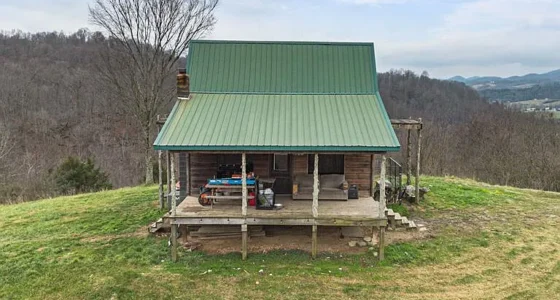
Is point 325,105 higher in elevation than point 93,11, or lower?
lower

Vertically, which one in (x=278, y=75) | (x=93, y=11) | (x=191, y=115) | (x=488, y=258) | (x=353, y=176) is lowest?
(x=488, y=258)

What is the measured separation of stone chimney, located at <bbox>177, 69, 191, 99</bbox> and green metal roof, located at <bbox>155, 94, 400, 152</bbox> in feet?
0.81

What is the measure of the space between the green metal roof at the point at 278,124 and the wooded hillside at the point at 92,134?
1571 centimetres

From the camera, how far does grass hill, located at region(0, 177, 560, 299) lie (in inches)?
384

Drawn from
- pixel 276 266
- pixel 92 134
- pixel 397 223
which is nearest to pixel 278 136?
pixel 276 266

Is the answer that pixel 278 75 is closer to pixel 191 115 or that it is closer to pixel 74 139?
pixel 191 115

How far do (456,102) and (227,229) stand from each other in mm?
73432

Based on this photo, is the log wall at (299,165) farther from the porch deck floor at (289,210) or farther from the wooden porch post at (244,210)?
the wooden porch post at (244,210)

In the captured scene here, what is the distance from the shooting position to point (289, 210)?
12.1 m

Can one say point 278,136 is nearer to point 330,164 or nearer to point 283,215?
point 283,215

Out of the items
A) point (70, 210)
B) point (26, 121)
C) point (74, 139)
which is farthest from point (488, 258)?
point (26, 121)

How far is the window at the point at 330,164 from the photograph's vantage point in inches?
552

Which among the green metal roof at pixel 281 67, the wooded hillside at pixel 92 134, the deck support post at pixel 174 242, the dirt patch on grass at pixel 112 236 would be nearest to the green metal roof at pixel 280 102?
the green metal roof at pixel 281 67

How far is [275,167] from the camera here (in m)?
14.0
